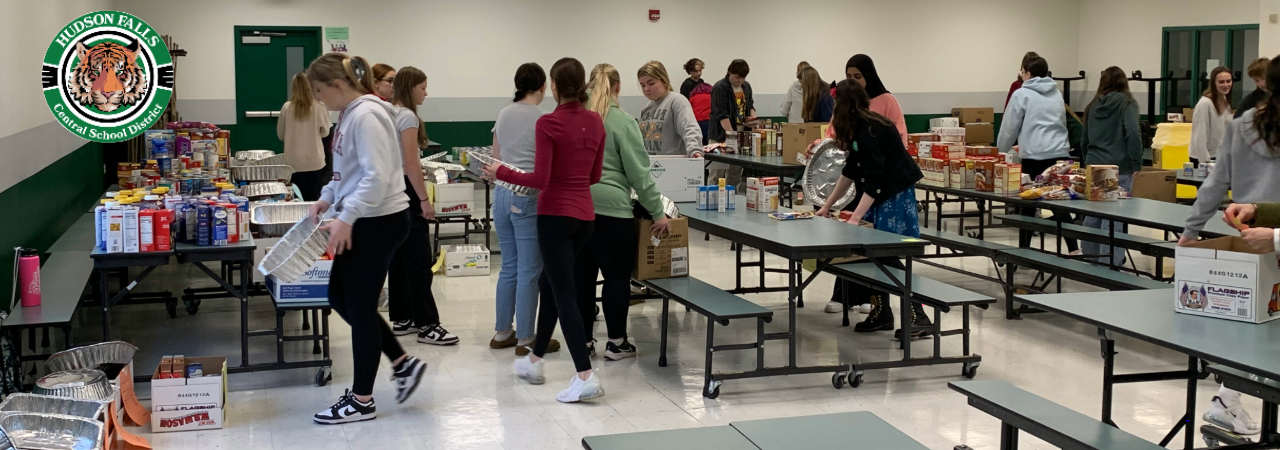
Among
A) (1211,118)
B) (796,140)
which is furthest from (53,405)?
(1211,118)

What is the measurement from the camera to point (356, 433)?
14.8ft

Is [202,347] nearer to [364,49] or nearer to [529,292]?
[529,292]

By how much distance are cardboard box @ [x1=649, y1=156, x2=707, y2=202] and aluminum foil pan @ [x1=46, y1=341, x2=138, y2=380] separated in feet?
9.86

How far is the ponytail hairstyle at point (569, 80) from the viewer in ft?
15.0

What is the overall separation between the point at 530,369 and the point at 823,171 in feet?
8.08

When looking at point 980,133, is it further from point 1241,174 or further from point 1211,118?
point 1241,174

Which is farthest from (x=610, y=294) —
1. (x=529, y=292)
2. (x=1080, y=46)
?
(x=1080, y=46)

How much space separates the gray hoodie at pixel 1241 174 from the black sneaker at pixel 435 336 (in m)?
3.56

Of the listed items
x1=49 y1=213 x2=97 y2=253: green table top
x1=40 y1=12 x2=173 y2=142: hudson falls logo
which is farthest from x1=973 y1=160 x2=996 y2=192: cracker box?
x1=49 y1=213 x2=97 y2=253: green table top

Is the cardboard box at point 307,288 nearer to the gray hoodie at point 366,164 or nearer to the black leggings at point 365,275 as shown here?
the black leggings at point 365,275

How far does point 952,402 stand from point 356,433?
2.51m

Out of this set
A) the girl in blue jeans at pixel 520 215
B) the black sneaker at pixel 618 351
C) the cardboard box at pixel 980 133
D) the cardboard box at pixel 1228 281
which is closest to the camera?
the cardboard box at pixel 1228 281

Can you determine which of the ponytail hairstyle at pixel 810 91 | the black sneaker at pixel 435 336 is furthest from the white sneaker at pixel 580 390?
the ponytail hairstyle at pixel 810 91

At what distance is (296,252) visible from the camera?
13.4 feet
